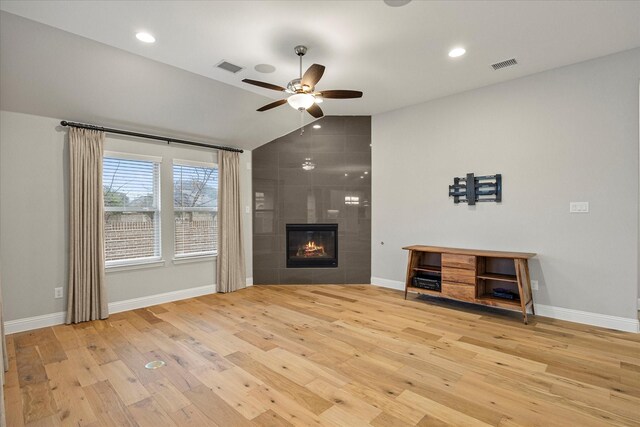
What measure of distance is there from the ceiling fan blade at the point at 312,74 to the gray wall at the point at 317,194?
2.70 m

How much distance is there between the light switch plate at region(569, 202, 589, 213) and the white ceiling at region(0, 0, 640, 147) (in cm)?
166

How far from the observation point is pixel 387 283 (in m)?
5.41

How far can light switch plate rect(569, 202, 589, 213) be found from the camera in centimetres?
365

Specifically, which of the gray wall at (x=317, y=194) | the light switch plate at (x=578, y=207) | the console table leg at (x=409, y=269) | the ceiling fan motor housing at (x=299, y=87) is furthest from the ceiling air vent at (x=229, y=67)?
the light switch plate at (x=578, y=207)

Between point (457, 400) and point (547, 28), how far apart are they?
339 cm

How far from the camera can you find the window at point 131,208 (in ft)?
13.8

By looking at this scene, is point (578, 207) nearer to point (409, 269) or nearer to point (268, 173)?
point (409, 269)

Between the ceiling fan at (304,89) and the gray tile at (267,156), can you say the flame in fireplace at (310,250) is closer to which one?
the gray tile at (267,156)

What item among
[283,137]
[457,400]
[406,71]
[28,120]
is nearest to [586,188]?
[406,71]

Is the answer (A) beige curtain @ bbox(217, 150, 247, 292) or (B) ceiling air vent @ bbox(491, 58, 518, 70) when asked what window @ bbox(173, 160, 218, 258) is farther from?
(B) ceiling air vent @ bbox(491, 58, 518, 70)

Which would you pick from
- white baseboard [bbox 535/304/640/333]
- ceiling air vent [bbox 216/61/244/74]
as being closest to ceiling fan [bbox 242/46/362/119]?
ceiling air vent [bbox 216/61/244/74]

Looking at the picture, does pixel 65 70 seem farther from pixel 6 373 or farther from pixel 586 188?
pixel 586 188

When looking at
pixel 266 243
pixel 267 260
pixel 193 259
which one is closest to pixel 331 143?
pixel 266 243

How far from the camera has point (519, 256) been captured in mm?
3672
